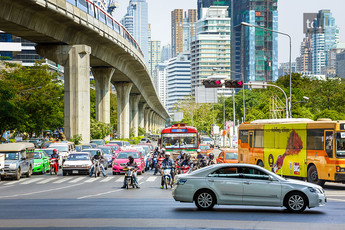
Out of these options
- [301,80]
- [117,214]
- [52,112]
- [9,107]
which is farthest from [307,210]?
[301,80]

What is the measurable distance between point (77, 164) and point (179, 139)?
262 inches

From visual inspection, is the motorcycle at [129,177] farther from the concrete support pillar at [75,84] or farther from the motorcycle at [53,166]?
the concrete support pillar at [75,84]

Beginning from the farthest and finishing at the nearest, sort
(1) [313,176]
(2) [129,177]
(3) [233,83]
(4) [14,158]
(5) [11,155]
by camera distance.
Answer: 1. (3) [233,83]
2. (4) [14,158]
3. (5) [11,155]
4. (1) [313,176]
5. (2) [129,177]

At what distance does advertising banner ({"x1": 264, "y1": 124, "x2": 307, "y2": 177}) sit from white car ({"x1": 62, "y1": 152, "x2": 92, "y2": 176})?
1143 cm

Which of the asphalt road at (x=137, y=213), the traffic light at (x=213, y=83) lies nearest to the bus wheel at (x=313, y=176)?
the asphalt road at (x=137, y=213)

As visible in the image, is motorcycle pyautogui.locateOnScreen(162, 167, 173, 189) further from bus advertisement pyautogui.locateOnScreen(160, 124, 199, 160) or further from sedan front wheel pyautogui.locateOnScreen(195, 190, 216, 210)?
bus advertisement pyautogui.locateOnScreen(160, 124, 199, 160)

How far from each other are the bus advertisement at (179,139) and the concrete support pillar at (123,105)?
54298 mm

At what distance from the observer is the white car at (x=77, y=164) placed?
115 feet

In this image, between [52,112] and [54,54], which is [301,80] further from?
[54,54]

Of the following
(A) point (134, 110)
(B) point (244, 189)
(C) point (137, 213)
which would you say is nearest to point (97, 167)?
(C) point (137, 213)

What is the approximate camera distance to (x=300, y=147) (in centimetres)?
2689

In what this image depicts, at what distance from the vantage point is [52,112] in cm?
7212

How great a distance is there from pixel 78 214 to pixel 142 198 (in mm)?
5454

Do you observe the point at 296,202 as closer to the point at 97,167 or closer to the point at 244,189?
the point at 244,189
